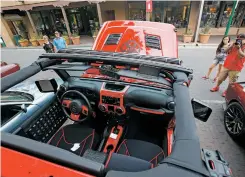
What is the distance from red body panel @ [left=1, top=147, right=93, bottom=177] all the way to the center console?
1501mm

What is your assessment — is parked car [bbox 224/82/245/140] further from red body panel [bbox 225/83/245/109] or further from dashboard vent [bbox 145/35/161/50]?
dashboard vent [bbox 145/35/161/50]

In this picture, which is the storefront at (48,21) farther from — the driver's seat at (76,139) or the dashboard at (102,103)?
the driver's seat at (76,139)

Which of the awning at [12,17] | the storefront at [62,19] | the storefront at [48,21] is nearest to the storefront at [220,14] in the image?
the storefront at [62,19]

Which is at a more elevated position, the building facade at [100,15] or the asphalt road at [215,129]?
the building facade at [100,15]

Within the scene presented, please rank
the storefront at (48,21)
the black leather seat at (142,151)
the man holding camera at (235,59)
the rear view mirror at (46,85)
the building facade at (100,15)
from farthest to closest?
the storefront at (48,21) → the building facade at (100,15) → the man holding camera at (235,59) → the rear view mirror at (46,85) → the black leather seat at (142,151)

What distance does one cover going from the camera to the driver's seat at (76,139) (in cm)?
236

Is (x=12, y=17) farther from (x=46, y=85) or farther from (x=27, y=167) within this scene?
(x=27, y=167)

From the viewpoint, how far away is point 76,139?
248 centimetres

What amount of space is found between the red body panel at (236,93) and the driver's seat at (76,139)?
2911mm

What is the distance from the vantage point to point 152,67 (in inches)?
79.1

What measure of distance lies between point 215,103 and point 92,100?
12.4 ft

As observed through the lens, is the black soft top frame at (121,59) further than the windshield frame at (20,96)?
No

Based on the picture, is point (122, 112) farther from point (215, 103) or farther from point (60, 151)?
point (215, 103)

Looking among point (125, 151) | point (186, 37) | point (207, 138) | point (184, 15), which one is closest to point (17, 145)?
point (125, 151)
